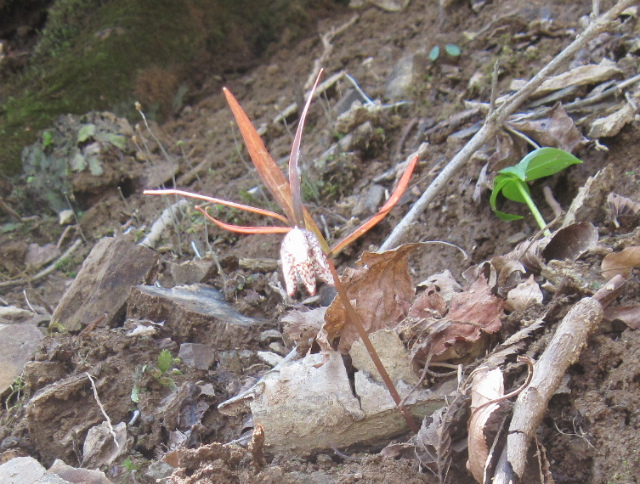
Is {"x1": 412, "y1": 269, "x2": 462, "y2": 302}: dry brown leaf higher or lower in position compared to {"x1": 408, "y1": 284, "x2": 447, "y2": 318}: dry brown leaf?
lower

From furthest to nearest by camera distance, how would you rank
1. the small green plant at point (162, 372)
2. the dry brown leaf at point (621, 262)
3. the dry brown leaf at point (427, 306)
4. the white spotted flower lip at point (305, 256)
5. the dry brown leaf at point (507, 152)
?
the dry brown leaf at point (507, 152), the small green plant at point (162, 372), the dry brown leaf at point (427, 306), the dry brown leaf at point (621, 262), the white spotted flower lip at point (305, 256)

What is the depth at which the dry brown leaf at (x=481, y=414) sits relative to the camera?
56.0 inches

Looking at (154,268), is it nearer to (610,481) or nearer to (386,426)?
(386,426)

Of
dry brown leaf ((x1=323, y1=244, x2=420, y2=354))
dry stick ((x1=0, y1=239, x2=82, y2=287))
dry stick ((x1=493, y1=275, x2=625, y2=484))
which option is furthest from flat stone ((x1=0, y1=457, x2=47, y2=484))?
dry stick ((x1=0, y1=239, x2=82, y2=287))

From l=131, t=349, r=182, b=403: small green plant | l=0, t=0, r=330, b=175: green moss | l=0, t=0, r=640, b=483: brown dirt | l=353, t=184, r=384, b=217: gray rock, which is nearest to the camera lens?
l=0, t=0, r=640, b=483: brown dirt

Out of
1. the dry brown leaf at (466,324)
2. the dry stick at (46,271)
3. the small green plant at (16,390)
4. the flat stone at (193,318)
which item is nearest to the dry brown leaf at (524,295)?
the dry brown leaf at (466,324)

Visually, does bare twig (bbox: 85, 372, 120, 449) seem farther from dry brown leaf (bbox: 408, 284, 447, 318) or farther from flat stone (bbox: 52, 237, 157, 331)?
dry brown leaf (bbox: 408, 284, 447, 318)

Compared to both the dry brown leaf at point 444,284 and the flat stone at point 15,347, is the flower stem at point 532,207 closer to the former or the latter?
the dry brown leaf at point 444,284

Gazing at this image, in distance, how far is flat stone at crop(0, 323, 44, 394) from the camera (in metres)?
2.20

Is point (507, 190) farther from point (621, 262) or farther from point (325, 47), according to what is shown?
point (325, 47)

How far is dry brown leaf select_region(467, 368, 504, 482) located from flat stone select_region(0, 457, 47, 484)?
1247 millimetres

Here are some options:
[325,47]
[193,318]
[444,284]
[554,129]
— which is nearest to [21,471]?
[193,318]

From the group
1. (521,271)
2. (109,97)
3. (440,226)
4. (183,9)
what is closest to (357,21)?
(183,9)

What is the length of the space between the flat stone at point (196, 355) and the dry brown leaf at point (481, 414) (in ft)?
3.48
